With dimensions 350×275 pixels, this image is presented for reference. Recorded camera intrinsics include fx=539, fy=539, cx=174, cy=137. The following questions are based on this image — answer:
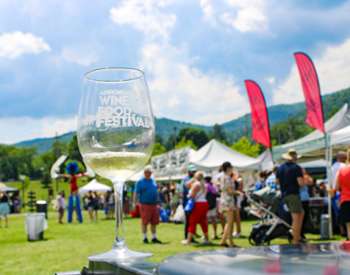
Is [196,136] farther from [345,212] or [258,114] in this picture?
[345,212]

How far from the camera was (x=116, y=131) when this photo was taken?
1.61 metres

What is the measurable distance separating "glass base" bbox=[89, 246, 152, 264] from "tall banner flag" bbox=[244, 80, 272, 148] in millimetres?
18281

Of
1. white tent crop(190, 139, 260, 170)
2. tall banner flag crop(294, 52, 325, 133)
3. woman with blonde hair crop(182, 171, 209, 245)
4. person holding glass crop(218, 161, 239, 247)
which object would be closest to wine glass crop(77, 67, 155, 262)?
person holding glass crop(218, 161, 239, 247)

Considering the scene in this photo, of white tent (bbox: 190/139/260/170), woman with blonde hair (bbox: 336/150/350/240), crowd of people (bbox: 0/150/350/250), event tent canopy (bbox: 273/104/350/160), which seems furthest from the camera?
white tent (bbox: 190/139/260/170)

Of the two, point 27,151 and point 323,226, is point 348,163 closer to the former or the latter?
point 323,226

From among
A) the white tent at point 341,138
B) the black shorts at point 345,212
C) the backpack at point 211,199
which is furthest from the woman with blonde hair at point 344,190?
the backpack at point 211,199

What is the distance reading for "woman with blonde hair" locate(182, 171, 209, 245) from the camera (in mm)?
11281

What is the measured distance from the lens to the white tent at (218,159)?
2159 cm

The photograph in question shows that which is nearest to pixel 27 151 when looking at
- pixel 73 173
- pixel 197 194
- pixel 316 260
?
pixel 73 173

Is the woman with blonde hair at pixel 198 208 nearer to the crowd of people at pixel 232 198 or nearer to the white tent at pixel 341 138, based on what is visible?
the crowd of people at pixel 232 198

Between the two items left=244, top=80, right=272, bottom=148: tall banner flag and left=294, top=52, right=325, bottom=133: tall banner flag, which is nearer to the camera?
left=294, top=52, right=325, bottom=133: tall banner flag

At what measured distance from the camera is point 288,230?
10.7 meters

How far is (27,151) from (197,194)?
15036 cm

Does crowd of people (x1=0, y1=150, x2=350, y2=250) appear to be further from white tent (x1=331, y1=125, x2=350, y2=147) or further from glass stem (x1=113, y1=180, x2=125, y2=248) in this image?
glass stem (x1=113, y1=180, x2=125, y2=248)
